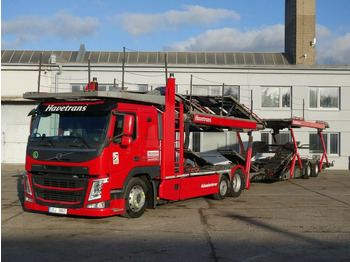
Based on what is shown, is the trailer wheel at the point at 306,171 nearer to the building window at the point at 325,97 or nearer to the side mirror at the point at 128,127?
the building window at the point at 325,97

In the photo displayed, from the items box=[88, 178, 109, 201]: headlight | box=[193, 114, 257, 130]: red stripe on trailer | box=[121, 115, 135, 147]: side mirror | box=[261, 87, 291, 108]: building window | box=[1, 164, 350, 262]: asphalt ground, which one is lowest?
box=[1, 164, 350, 262]: asphalt ground

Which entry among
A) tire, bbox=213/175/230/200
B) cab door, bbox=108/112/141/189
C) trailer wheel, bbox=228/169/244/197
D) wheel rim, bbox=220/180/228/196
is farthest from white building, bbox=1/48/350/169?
cab door, bbox=108/112/141/189

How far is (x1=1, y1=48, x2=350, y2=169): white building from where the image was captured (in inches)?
1053

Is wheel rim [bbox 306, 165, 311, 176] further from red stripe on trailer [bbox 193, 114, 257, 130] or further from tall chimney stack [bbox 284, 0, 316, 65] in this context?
tall chimney stack [bbox 284, 0, 316, 65]

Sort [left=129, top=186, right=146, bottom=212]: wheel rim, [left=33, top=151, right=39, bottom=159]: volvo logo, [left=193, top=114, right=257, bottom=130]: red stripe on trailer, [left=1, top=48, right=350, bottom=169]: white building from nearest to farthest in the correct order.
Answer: [left=33, top=151, right=39, bottom=159]: volvo logo < [left=129, top=186, right=146, bottom=212]: wheel rim < [left=193, top=114, right=257, bottom=130]: red stripe on trailer < [left=1, top=48, right=350, bottom=169]: white building

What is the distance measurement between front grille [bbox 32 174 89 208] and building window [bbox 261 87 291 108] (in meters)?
19.6

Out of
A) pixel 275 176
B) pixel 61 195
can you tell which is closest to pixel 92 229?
pixel 61 195

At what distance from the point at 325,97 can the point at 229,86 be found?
5.98 m

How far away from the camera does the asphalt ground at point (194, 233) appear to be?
7047mm

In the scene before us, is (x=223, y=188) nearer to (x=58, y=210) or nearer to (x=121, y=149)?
(x=121, y=149)

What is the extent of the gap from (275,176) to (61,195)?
36.5 ft

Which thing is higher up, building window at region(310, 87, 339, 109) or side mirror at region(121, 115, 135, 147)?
building window at region(310, 87, 339, 109)

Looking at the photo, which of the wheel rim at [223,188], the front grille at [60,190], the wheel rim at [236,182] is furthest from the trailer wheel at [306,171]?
the front grille at [60,190]

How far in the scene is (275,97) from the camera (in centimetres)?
2731
